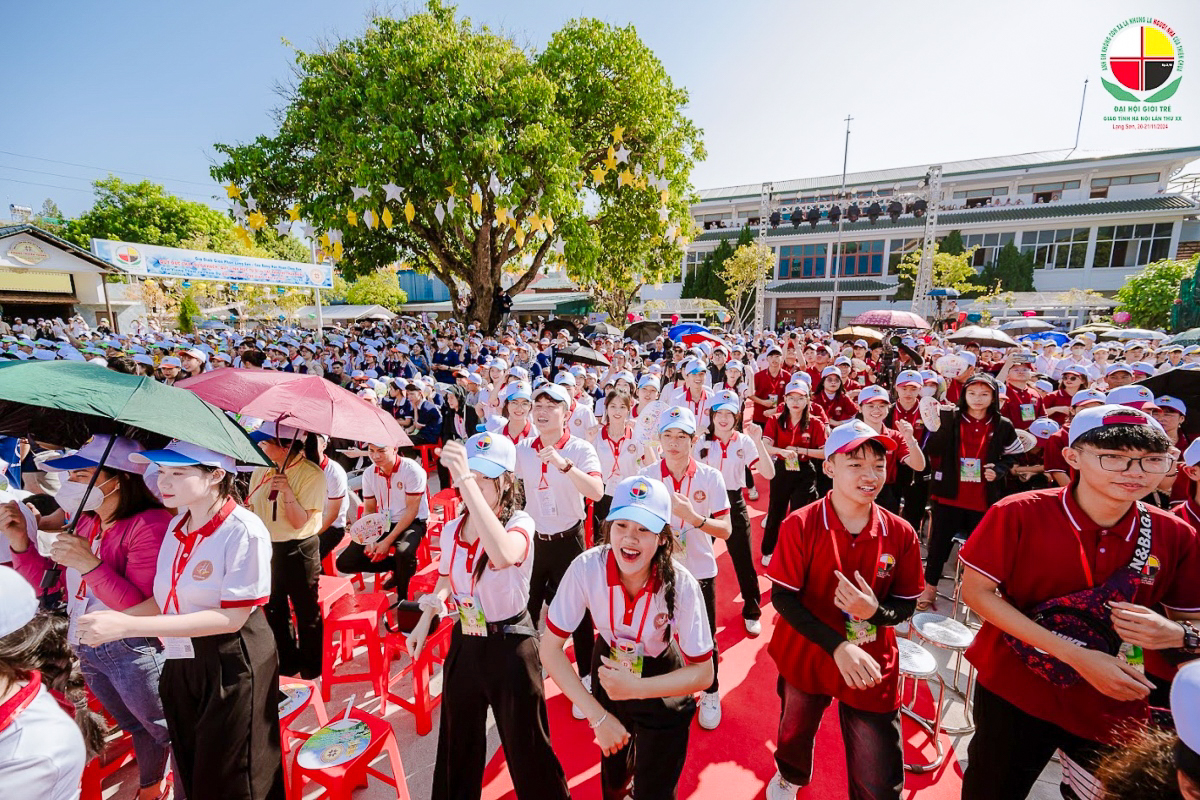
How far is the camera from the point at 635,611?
2.31m

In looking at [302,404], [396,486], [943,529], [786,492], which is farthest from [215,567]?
[943,529]

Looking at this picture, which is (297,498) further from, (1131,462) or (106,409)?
(1131,462)

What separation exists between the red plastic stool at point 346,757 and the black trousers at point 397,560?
5.18 feet

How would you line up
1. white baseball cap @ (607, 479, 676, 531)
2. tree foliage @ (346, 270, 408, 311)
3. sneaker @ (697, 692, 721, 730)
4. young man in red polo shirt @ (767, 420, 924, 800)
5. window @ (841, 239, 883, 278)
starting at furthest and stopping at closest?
tree foliage @ (346, 270, 408, 311) < window @ (841, 239, 883, 278) < sneaker @ (697, 692, 721, 730) < young man in red polo shirt @ (767, 420, 924, 800) < white baseball cap @ (607, 479, 676, 531)

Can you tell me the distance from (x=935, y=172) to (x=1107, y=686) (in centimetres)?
3814

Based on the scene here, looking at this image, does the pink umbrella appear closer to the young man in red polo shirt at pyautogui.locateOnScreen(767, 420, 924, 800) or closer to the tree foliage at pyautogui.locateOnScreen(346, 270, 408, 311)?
the young man in red polo shirt at pyautogui.locateOnScreen(767, 420, 924, 800)

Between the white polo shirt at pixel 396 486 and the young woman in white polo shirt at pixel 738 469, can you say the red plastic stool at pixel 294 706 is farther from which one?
the young woman in white polo shirt at pixel 738 469

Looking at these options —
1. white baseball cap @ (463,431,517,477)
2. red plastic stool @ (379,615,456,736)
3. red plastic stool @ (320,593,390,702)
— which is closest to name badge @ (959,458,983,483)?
white baseball cap @ (463,431,517,477)

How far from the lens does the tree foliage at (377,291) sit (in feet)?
155

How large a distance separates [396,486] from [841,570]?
3621 mm

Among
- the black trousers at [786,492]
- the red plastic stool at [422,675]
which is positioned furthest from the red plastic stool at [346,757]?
the black trousers at [786,492]

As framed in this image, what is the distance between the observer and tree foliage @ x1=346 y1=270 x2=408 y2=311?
47250mm

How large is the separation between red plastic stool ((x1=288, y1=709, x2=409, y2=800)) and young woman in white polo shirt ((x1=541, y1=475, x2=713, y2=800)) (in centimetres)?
128

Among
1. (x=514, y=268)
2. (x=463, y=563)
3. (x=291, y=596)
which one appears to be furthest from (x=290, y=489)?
(x=514, y=268)
